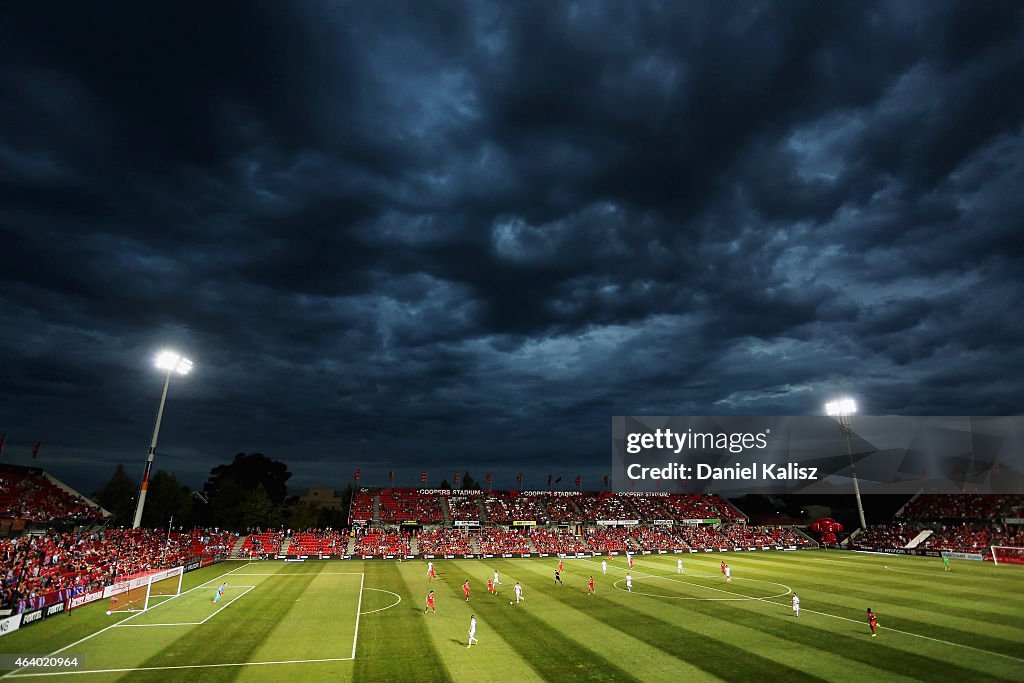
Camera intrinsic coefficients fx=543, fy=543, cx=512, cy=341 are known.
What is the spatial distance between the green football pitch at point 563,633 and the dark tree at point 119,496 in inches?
2398

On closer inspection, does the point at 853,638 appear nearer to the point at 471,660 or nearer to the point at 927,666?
the point at 927,666

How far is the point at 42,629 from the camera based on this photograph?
29391mm

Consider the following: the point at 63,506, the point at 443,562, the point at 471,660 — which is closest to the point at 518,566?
the point at 443,562

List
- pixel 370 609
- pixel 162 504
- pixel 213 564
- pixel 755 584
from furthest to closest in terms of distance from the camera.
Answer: pixel 162 504
pixel 213 564
pixel 755 584
pixel 370 609

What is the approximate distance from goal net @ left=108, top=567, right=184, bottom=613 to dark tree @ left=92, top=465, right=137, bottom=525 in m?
59.2

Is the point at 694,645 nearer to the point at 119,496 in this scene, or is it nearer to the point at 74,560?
the point at 74,560

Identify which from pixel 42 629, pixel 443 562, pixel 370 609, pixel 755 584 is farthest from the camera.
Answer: pixel 443 562

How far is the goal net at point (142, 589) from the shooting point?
36219 mm

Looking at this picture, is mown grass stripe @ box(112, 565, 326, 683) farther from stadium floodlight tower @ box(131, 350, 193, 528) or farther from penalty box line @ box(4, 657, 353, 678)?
stadium floodlight tower @ box(131, 350, 193, 528)

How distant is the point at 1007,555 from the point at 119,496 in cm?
13436

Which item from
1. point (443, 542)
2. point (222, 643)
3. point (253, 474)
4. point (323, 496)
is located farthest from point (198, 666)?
point (323, 496)

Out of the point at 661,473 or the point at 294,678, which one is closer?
the point at 294,678

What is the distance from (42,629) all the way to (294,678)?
60.4ft

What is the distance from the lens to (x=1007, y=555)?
6425 centimetres
